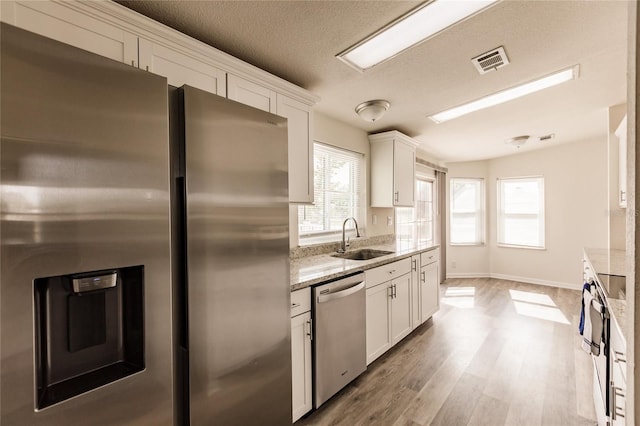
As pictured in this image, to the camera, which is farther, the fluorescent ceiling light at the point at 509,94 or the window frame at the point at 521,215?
the window frame at the point at 521,215

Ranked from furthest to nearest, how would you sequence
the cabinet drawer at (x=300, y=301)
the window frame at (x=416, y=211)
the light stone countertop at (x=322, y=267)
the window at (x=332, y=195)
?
1. the window frame at (x=416, y=211)
2. the window at (x=332, y=195)
3. the light stone countertop at (x=322, y=267)
4. the cabinet drawer at (x=300, y=301)

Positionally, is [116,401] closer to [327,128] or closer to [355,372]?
[355,372]

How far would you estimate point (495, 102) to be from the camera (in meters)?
2.92

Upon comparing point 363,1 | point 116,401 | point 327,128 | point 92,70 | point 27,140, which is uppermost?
point 363,1

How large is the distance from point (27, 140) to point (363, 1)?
5.06 feet

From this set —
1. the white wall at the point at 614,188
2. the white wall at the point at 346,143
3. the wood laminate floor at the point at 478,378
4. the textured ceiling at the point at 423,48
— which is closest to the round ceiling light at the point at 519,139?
the textured ceiling at the point at 423,48

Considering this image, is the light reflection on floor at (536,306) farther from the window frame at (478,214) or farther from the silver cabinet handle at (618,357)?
the silver cabinet handle at (618,357)

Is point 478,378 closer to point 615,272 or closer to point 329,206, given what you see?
point 615,272

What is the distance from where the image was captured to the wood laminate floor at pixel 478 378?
1.90 m

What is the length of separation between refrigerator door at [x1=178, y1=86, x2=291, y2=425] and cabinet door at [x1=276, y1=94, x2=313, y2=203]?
64 centimetres

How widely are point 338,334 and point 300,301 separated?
1.59 ft

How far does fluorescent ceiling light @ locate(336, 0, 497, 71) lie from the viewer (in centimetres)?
153

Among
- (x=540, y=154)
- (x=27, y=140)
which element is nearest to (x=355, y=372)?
(x=27, y=140)

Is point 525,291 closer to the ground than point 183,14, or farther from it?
closer to the ground
